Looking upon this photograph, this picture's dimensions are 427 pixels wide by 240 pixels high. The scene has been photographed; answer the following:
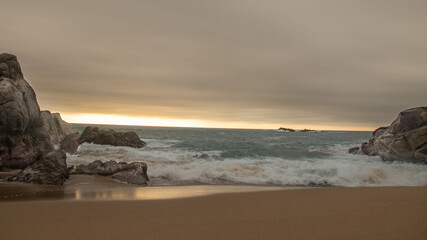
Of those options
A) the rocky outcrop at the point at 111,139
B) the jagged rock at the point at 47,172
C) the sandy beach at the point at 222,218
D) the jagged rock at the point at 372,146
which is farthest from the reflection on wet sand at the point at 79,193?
the rocky outcrop at the point at 111,139

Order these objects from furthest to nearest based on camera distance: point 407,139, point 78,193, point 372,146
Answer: point 372,146, point 407,139, point 78,193

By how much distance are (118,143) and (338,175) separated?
26.8 metres

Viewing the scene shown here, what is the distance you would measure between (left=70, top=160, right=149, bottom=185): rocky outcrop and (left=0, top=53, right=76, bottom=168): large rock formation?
10.9 ft

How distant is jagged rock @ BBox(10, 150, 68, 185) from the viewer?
9.29 metres

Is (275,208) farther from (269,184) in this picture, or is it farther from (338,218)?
(269,184)

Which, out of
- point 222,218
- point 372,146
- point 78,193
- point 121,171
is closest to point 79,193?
point 78,193

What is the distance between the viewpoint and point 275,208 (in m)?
5.89

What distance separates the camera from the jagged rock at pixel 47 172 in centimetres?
929

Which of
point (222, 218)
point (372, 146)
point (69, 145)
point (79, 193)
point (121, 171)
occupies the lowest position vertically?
point (79, 193)

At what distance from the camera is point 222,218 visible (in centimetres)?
507

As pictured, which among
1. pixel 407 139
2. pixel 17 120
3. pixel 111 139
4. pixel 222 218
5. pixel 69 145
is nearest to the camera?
pixel 222 218

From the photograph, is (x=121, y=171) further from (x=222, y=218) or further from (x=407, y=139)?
(x=407, y=139)

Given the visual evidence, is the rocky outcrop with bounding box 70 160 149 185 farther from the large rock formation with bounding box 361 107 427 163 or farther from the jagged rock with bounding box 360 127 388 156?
the jagged rock with bounding box 360 127 388 156

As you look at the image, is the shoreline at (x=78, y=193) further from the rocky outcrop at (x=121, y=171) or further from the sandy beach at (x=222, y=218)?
the rocky outcrop at (x=121, y=171)
